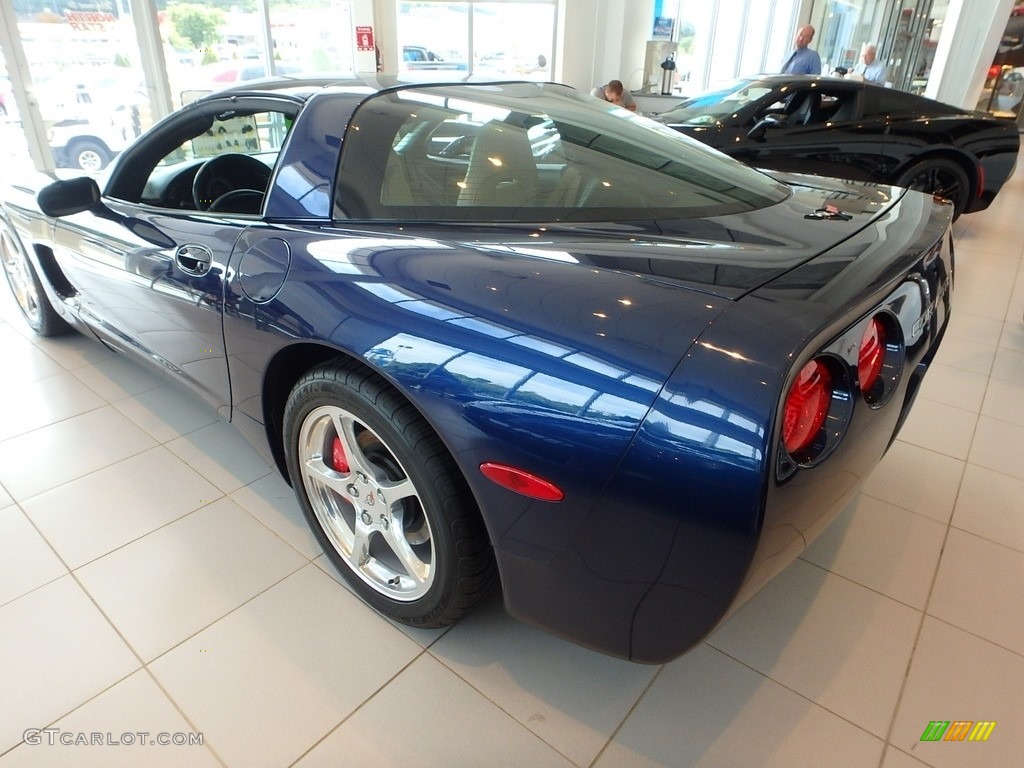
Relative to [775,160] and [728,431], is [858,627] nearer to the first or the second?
[728,431]

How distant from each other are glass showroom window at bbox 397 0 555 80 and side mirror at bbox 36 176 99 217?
809 cm

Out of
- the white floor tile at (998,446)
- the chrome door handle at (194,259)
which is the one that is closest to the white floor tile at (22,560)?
the chrome door handle at (194,259)

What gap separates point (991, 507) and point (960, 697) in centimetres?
84

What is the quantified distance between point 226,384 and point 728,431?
1.34m

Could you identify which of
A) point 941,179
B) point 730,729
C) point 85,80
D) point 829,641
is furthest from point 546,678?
point 85,80

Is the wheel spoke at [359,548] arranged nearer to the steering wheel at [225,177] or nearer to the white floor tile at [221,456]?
the white floor tile at [221,456]

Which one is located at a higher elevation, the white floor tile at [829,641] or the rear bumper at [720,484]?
the rear bumper at [720,484]

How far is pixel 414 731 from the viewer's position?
1.31 meters

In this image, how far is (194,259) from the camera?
165 centimetres

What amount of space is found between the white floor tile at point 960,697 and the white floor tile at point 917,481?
19.9 inches

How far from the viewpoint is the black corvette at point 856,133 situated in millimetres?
4562

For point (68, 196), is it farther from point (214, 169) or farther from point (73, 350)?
point (73, 350)

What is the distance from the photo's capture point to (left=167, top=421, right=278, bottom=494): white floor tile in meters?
2.10

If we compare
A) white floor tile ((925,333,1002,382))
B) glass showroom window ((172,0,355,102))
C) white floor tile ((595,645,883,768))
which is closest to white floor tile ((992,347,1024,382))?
white floor tile ((925,333,1002,382))
